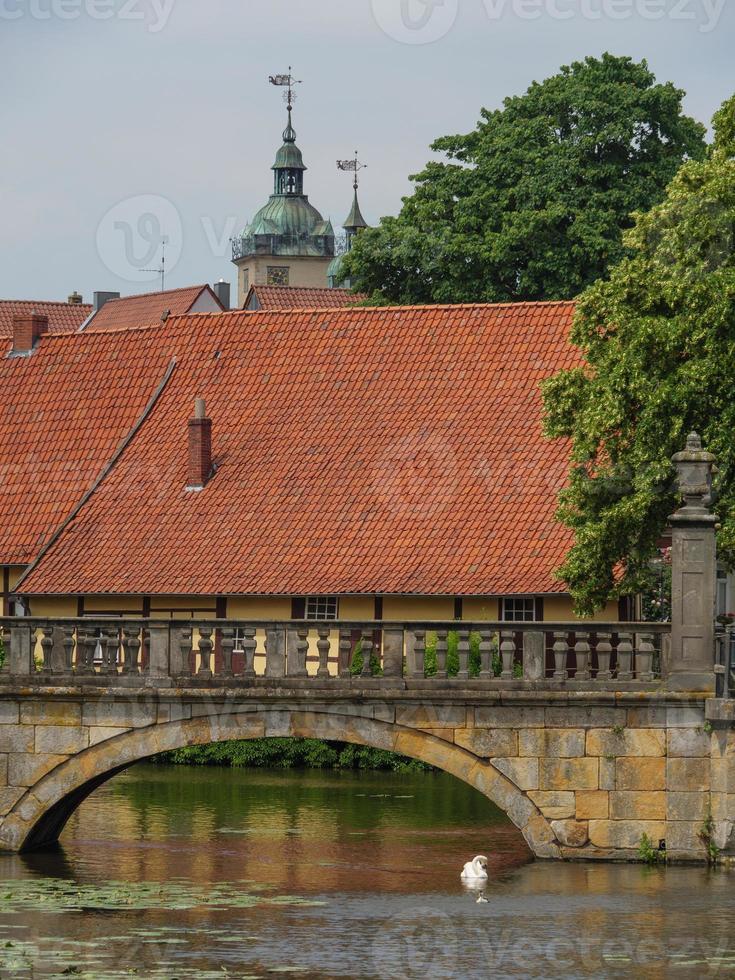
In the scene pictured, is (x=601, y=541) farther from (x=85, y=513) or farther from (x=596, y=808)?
(x=85, y=513)

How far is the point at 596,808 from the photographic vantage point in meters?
27.5

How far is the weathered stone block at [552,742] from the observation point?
2755 cm

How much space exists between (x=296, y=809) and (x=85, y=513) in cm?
623

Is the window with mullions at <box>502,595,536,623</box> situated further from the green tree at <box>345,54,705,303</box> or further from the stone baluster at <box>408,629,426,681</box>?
the green tree at <box>345,54,705,303</box>

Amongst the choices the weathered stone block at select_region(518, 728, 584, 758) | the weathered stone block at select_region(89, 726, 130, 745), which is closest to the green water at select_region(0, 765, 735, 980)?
the weathered stone block at select_region(518, 728, 584, 758)

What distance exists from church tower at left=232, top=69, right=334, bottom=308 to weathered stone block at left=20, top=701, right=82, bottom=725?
104 m

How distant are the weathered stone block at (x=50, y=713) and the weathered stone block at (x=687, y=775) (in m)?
7.15

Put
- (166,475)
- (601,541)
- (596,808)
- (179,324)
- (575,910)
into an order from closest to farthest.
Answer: (575,910) < (596,808) < (601,541) < (166,475) < (179,324)

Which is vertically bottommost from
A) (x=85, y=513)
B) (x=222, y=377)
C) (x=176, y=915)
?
(x=176, y=915)

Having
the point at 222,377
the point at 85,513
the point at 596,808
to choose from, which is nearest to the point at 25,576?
the point at 85,513

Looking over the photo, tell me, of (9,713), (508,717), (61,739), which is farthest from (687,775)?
(9,713)

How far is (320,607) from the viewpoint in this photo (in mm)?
36969

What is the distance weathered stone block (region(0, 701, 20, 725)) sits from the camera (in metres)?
28.6

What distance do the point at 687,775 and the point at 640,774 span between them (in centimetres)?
55
